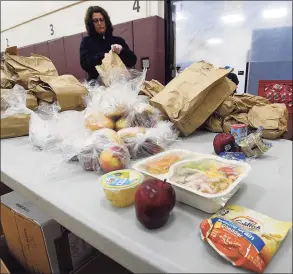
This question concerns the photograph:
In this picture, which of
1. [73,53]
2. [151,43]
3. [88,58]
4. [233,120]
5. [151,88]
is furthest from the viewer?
[73,53]

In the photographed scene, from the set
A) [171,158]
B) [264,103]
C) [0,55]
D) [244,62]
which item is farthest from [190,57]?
[171,158]

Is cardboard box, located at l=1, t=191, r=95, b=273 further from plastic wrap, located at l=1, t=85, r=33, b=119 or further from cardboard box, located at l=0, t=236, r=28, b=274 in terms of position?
plastic wrap, located at l=1, t=85, r=33, b=119

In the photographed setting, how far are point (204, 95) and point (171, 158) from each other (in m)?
0.36

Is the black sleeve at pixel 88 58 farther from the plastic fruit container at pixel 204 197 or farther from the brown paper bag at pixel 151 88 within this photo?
the plastic fruit container at pixel 204 197

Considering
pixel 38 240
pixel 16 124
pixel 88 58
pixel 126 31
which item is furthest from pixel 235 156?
pixel 126 31

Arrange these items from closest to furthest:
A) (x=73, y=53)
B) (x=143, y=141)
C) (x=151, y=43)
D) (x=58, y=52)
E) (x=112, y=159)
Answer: (x=112, y=159) < (x=143, y=141) < (x=151, y=43) < (x=73, y=53) < (x=58, y=52)

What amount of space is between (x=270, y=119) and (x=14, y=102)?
2.82 feet

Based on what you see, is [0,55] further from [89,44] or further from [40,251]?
[89,44]

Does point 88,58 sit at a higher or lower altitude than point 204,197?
higher

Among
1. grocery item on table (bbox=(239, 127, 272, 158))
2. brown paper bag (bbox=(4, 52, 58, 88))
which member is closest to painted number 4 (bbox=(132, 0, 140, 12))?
brown paper bag (bbox=(4, 52, 58, 88))

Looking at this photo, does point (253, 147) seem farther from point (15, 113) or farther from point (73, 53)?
point (73, 53)

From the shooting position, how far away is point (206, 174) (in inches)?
17.6

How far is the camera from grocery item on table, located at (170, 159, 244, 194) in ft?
1.35

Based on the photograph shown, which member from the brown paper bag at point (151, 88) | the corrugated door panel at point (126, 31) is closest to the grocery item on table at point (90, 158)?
the brown paper bag at point (151, 88)
